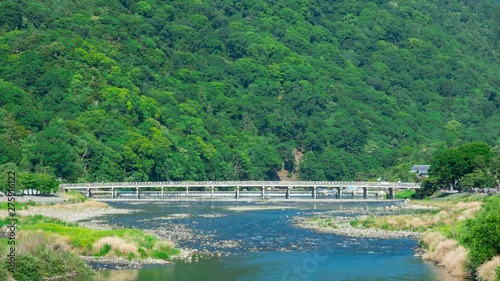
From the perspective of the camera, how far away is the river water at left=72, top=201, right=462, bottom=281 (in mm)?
65062

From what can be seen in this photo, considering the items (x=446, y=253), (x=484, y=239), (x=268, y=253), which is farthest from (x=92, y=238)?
(x=484, y=239)

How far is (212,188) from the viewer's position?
166875 mm

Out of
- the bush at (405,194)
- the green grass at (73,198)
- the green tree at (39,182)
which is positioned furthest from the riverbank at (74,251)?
the bush at (405,194)

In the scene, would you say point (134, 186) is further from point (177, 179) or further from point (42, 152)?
point (177, 179)

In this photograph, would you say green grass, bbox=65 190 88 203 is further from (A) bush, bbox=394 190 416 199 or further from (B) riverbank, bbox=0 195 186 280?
(A) bush, bbox=394 190 416 199

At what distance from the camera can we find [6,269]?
186 feet

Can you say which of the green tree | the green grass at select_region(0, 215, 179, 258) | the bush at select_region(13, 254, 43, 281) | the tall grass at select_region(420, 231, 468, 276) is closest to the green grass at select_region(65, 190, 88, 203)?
the green tree

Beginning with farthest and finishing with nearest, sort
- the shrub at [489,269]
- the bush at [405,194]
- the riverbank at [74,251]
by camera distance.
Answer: the bush at [405,194], the riverbank at [74,251], the shrub at [489,269]

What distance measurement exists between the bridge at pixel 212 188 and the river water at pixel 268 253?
4534cm

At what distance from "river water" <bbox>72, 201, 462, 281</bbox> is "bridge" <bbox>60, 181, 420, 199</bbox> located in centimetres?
4534

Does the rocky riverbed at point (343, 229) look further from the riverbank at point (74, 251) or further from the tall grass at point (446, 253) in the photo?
the riverbank at point (74, 251)

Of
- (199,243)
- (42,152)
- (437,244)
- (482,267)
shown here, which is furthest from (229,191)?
(482,267)

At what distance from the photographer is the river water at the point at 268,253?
2562 inches

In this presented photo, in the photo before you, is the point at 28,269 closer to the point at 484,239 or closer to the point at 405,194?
the point at 484,239
